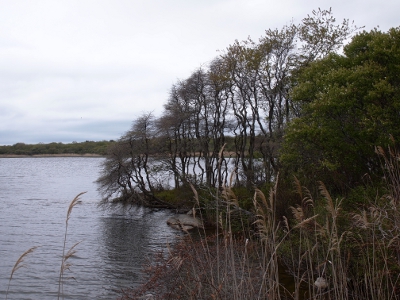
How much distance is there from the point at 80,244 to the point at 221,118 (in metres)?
19.9

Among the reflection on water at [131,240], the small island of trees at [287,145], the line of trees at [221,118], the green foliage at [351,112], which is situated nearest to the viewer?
the small island of trees at [287,145]

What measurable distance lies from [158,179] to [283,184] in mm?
18972

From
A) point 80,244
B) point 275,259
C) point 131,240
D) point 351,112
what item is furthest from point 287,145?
point 275,259

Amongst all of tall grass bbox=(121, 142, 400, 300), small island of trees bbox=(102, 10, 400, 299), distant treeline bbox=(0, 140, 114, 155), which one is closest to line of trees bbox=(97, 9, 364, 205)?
small island of trees bbox=(102, 10, 400, 299)

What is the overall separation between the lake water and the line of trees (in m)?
3.54

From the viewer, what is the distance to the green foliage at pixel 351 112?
18.2 m

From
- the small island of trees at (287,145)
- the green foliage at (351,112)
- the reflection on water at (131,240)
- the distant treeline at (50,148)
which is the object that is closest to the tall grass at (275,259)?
the small island of trees at (287,145)

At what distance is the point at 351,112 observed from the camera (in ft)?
64.7

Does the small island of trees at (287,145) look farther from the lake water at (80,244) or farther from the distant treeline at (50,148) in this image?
the distant treeline at (50,148)

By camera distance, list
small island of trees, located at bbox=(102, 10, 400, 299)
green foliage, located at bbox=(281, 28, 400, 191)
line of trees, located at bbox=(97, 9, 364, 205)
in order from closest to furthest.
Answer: small island of trees, located at bbox=(102, 10, 400, 299) → green foliage, located at bbox=(281, 28, 400, 191) → line of trees, located at bbox=(97, 9, 364, 205)

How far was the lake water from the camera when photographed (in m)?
14.7

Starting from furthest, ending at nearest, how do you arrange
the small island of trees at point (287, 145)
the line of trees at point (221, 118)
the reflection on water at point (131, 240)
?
1. the line of trees at point (221, 118)
2. the reflection on water at point (131, 240)
3. the small island of trees at point (287, 145)

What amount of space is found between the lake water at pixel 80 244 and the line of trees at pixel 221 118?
3538 millimetres

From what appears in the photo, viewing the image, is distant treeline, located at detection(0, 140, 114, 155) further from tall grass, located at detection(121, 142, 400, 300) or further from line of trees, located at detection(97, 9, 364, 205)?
tall grass, located at detection(121, 142, 400, 300)
